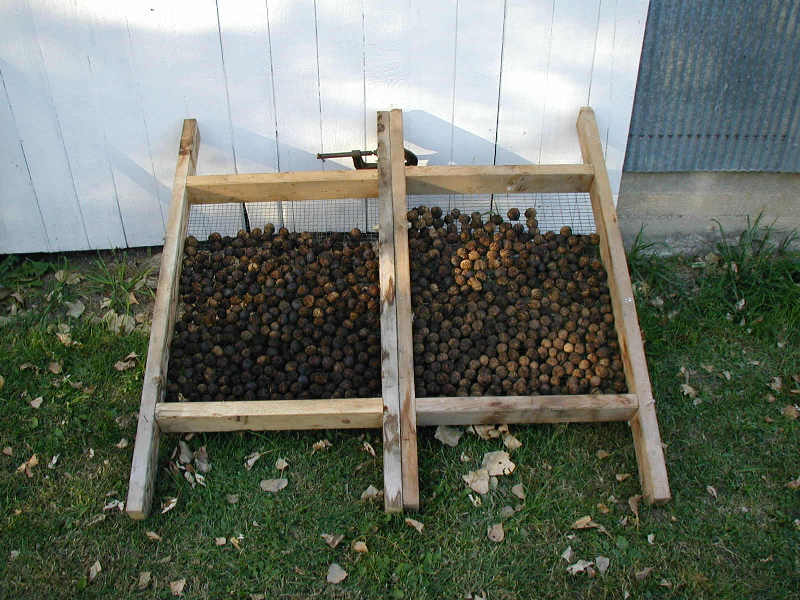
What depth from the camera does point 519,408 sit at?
3.10 meters

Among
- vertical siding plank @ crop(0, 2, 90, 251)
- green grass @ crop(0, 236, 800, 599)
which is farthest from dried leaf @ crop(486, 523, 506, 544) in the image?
vertical siding plank @ crop(0, 2, 90, 251)

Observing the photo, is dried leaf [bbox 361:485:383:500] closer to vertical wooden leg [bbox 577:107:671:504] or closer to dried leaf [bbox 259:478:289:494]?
dried leaf [bbox 259:478:289:494]

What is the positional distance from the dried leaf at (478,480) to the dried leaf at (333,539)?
605 millimetres

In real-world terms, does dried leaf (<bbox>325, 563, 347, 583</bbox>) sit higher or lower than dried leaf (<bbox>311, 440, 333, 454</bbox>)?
lower

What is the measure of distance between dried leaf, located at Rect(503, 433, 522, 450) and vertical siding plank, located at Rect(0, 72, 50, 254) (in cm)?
282

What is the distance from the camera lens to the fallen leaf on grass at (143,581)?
2.78 metres

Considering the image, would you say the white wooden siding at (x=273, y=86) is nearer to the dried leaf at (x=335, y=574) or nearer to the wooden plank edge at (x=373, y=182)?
the wooden plank edge at (x=373, y=182)

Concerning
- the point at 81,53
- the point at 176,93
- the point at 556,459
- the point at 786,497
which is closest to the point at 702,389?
the point at 786,497

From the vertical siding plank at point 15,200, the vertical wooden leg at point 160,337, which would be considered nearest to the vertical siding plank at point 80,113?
the vertical siding plank at point 15,200

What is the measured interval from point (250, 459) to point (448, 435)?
0.92m

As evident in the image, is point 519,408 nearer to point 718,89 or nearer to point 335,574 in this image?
point 335,574

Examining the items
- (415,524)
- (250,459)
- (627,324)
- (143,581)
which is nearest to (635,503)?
(627,324)

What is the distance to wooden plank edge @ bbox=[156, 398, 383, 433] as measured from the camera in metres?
3.06

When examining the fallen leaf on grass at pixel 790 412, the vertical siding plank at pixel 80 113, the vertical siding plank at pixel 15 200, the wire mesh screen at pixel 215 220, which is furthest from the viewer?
the wire mesh screen at pixel 215 220
